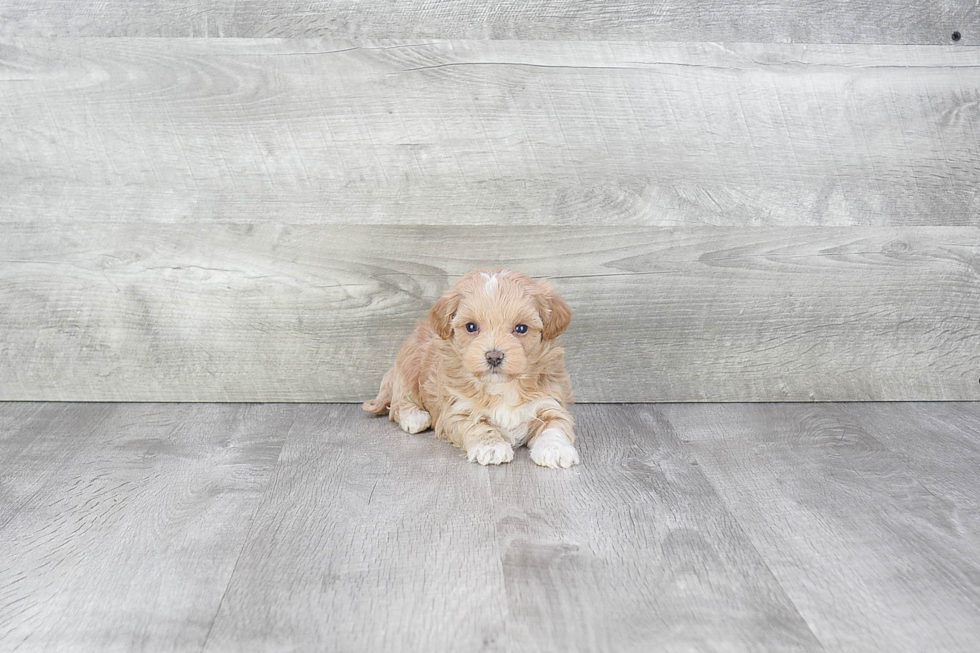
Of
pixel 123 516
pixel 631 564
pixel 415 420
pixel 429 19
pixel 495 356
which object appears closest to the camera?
pixel 631 564

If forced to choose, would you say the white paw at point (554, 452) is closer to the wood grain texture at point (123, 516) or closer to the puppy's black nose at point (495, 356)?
the puppy's black nose at point (495, 356)

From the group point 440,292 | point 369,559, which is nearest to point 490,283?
point 440,292

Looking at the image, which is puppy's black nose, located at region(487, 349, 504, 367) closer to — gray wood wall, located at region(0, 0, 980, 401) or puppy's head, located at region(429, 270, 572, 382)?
puppy's head, located at region(429, 270, 572, 382)

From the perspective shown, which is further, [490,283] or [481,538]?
[490,283]

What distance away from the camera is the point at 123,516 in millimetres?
1476

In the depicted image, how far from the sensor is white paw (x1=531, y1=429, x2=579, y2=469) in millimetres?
1704

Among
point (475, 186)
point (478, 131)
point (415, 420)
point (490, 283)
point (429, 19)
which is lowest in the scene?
point (415, 420)

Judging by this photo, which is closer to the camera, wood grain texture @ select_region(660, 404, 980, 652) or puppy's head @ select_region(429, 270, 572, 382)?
wood grain texture @ select_region(660, 404, 980, 652)

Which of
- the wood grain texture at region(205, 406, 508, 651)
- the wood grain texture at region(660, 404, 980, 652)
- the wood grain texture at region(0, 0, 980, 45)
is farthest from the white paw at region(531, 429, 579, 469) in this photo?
the wood grain texture at region(0, 0, 980, 45)

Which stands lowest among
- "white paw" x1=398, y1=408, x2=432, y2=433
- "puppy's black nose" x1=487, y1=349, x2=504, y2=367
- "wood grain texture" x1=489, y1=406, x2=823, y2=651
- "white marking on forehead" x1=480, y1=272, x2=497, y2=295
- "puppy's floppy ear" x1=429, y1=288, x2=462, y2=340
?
"white paw" x1=398, y1=408, x2=432, y2=433

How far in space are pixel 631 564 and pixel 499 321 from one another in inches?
22.9

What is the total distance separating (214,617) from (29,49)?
1548mm

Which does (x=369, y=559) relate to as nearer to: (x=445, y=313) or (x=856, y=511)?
(x=445, y=313)

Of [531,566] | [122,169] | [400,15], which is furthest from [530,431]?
[122,169]
